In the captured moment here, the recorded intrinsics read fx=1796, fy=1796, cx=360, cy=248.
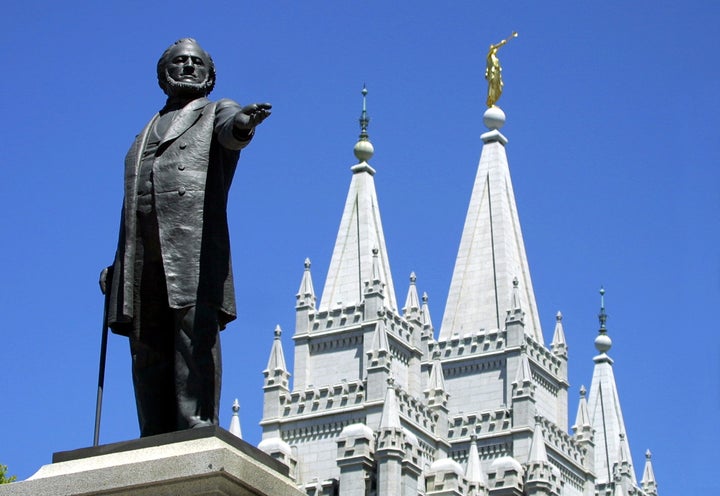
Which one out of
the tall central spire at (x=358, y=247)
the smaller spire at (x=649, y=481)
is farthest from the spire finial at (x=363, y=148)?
the smaller spire at (x=649, y=481)

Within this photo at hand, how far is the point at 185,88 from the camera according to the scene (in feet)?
33.2

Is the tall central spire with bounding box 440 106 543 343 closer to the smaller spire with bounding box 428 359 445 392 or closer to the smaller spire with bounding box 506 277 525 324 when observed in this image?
the smaller spire with bounding box 506 277 525 324

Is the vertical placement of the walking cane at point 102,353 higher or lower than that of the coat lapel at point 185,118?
lower

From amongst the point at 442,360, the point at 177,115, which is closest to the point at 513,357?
the point at 442,360

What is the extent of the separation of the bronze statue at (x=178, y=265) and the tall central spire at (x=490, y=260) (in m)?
54.9

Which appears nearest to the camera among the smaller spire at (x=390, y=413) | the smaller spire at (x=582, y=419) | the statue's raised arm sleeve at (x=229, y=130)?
the statue's raised arm sleeve at (x=229, y=130)

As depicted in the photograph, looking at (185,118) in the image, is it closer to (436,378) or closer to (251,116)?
(251,116)

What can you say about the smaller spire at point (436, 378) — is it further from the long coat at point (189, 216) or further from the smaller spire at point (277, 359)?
the long coat at point (189, 216)

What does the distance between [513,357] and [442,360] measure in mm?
2870

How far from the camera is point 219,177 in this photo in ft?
32.2

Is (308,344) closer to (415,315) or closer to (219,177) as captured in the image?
(415,315)

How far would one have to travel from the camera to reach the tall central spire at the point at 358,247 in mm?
63688

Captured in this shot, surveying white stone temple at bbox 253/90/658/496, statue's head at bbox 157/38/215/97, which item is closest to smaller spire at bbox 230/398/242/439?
white stone temple at bbox 253/90/658/496

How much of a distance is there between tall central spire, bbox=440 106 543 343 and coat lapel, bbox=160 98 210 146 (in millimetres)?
54654
